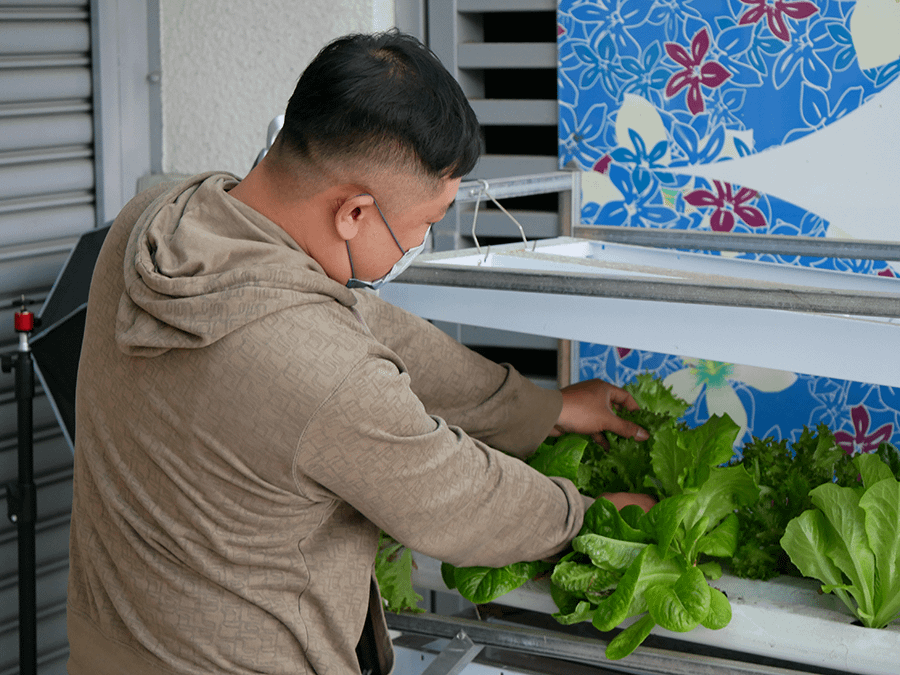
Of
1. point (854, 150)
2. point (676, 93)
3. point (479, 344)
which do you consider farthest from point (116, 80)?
point (854, 150)

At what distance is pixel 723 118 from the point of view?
2.50m

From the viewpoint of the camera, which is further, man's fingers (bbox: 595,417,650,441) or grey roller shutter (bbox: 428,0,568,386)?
grey roller shutter (bbox: 428,0,568,386)

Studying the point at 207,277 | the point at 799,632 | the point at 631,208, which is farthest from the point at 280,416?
the point at 631,208

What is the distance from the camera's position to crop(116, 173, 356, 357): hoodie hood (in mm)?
1171

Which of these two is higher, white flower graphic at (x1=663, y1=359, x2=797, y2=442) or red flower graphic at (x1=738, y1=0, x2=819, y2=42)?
red flower graphic at (x1=738, y1=0, x2=819, y2=42)

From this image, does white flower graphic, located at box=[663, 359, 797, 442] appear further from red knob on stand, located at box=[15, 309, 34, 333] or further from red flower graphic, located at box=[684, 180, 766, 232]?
red knob on stand, located at box=[15, 309, 34, 333]

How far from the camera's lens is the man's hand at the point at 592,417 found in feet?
6.17

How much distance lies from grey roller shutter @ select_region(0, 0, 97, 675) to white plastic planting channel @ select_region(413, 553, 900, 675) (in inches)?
77.1

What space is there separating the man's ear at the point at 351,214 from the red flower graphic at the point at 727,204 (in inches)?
58.5

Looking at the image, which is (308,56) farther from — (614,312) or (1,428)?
(614,312)

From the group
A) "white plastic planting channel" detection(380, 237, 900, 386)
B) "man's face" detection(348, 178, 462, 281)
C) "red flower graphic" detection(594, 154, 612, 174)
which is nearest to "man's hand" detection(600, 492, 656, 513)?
"white plastic planting channel" detection(380, 237, 900, 386)

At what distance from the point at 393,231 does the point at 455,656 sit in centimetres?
75

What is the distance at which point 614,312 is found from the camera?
61.9 inches

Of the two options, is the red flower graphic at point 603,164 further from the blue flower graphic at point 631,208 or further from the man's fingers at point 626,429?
the man's fingers at point 626,429
